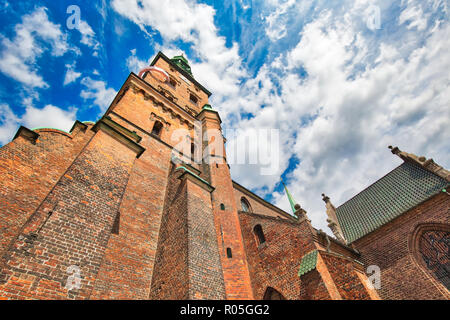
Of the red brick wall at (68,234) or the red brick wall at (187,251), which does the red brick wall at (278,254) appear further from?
the red brick wall at (68,234)

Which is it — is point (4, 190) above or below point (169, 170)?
below

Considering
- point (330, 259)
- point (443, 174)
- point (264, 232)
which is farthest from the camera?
point (443, 174)

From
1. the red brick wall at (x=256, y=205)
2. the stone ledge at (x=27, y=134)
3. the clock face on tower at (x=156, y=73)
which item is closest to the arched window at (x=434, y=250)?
the red brick wall at (x=256, y=205)

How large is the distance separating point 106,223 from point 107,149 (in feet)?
9.12

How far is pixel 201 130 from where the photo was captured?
1591 cm

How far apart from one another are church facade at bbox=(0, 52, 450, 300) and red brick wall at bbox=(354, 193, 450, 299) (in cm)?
5

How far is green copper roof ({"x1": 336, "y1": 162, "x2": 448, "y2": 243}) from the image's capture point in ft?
46.2

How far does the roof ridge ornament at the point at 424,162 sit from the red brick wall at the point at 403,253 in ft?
7.17

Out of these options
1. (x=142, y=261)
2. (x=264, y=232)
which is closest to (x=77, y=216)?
(x=142, y=261)

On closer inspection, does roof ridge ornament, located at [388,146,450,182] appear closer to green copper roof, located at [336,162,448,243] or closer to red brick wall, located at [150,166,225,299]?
green copper roof, located at [336,162,448,243]
